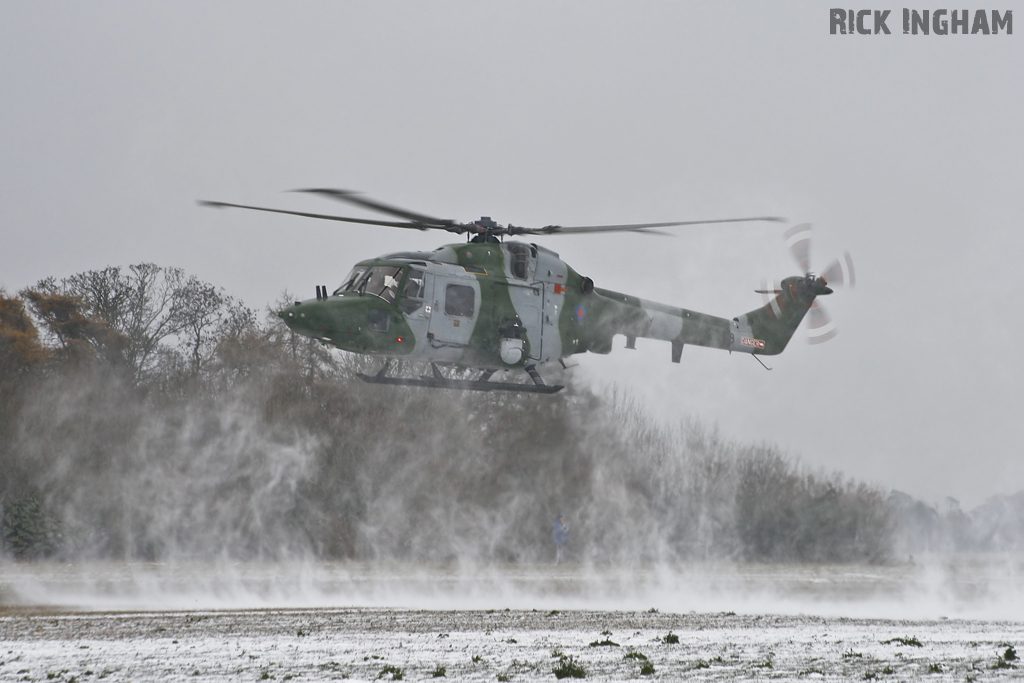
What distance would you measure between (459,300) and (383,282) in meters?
1.57

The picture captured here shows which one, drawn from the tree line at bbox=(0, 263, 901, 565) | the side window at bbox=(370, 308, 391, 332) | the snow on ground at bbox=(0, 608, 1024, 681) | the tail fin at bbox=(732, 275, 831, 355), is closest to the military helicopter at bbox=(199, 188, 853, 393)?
the side window at bbox=(370, 308, 391, 332)

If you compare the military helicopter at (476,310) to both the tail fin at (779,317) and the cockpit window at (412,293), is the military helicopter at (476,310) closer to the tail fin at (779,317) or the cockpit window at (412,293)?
the cockpit window at (412,293)

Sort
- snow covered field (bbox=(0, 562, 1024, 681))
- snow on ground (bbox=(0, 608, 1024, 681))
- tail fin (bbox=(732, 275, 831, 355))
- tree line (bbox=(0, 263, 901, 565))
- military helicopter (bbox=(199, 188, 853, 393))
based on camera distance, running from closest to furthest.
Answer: snow on ground (bbox=(0, 608, 1024, 681))
snow covered field (bbox=(0, 562, 1024, 681))
military helicopter (bbox=(199, 188, 853, 393))
tail fin (bbox=(732, 275, 831, 355))
tree line (bbox=(0, 263, 901, 565))

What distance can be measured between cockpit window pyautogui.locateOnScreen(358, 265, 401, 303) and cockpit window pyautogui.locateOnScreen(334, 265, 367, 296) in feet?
0.46

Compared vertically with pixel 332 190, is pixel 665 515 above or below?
below

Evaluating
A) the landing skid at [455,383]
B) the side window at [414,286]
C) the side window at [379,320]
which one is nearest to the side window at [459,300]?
the side window at [414,286]

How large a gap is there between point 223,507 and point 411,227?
1530 cm

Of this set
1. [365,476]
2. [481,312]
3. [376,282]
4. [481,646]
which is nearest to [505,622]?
[481,646]

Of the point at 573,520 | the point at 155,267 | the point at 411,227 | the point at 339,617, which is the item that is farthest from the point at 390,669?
the point at 155,267

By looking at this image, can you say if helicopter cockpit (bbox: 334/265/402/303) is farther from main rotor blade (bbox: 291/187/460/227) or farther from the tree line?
the tree line

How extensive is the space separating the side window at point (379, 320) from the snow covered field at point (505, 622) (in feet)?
17.2

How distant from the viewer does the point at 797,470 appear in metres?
30.5

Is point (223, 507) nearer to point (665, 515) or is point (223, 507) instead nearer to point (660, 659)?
point (665, 515)

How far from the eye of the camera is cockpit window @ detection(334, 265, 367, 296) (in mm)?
19828
